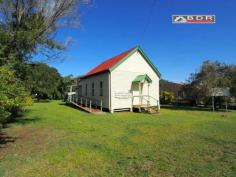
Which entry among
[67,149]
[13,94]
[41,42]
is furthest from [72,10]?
[67,149]

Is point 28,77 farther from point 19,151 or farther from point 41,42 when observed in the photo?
point 19,151

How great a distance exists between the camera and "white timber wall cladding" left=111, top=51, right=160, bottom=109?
20188 millimetres

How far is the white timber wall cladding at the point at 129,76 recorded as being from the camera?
20.2 meters

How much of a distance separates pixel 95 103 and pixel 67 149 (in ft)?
52.9

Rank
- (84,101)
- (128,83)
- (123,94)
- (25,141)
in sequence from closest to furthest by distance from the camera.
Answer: (25,141) < (123,94) < (128,83) < (84,101)

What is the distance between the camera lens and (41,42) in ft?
43.4

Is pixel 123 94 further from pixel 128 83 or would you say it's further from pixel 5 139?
pixel 5 139

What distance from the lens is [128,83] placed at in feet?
69.2

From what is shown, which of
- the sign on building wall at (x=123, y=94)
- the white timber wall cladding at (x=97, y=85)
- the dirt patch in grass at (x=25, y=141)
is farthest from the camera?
the white timber wall cladding at (x=97, y=85)

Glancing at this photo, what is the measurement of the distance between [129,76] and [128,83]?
69 centimetres

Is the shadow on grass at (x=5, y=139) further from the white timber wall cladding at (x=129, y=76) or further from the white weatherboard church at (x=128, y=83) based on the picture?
the white timber wall cladding at (x=129, y=76)

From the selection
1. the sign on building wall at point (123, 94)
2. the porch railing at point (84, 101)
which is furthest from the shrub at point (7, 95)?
the porch railing at point (84, 101)

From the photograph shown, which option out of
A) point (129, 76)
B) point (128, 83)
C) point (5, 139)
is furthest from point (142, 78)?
point (5, 139)

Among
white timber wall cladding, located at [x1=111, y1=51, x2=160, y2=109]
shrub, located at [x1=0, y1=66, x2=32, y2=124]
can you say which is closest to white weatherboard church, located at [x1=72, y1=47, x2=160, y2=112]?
white timber wall cladding, located at [x1=111, y1=51, x2=160, y2=109]
